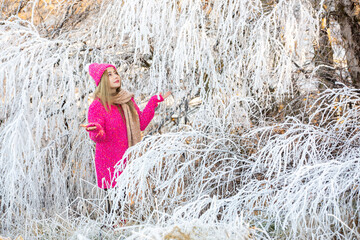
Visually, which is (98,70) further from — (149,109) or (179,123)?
(179,123)

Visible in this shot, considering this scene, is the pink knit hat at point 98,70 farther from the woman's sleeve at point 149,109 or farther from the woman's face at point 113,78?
the woman's sleeve at point 149,109

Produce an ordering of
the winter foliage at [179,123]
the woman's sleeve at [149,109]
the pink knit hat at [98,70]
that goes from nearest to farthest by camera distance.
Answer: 1. the winter foliage at [179,123]
2. the pink knit hat at [98,70]
3. the woman's sleeve at [149,109]

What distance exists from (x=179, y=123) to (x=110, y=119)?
82cm

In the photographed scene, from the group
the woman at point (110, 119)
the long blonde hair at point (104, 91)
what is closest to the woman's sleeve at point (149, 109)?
the woman at point (110, 119)

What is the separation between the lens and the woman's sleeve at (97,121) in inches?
118

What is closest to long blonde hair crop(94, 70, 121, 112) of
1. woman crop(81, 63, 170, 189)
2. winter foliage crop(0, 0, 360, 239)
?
woman crop(81, 63, 170, 189)

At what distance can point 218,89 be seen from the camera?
3340mm

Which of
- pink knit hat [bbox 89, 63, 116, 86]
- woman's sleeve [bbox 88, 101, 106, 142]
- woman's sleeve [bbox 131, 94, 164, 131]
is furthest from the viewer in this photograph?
woman's sleeve [bbox 131, 94, 164, 131]

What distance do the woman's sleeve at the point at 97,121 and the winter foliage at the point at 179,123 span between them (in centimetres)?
21

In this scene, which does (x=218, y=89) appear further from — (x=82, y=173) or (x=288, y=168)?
(x=82, y=173)

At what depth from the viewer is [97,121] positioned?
3104 mm

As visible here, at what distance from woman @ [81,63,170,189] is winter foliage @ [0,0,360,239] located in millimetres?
117

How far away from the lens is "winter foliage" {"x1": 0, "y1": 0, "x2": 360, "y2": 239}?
262cm

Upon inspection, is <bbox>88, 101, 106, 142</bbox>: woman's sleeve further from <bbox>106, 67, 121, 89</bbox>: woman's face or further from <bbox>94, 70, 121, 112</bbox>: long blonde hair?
<bbox>106, 67, 121, 89</bbox>: woman's face
